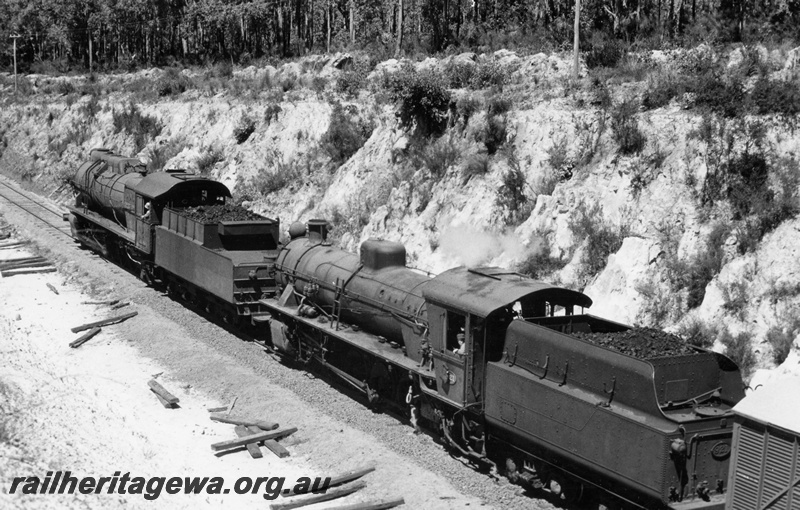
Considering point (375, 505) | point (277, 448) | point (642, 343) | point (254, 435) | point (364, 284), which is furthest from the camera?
point (364, 284)

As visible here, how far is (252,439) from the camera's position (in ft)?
48.0

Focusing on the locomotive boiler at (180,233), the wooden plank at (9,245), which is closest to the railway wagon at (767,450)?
the locomotive boiler at (180,233)

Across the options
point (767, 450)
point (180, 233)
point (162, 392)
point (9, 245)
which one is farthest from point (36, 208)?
point (767, 450)

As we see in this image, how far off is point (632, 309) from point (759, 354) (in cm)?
315

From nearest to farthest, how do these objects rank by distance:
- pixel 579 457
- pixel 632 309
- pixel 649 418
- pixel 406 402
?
pixel 649 418 < pixel 579 457 < pixel 406 402 < pixel 632 309

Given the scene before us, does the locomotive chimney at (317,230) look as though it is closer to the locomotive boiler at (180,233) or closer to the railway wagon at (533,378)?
the locomotive boiler at (180,233)

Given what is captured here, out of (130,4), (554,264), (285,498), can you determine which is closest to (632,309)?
(554,264)

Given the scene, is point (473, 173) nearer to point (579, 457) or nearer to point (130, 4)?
point (579, 457)

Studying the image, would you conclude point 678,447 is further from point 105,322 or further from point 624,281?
point 105,322

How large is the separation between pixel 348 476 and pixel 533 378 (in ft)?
11.7

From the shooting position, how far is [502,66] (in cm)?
2941

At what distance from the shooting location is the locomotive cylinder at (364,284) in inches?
600

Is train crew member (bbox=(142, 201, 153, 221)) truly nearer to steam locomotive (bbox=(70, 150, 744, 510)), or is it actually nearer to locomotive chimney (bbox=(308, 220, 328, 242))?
steam locomotive (bbox=(70, 150, 744, 510))

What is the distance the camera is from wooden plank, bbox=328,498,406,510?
1207cm
